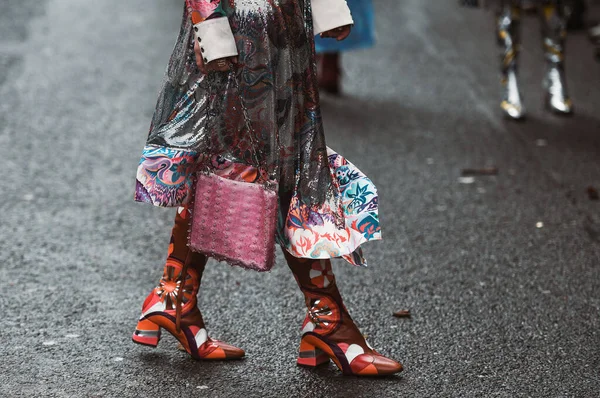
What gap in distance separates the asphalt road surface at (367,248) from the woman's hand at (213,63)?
3.34ft

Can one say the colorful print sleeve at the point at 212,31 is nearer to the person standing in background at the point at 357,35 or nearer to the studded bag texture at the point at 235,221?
the studded bag texture at the point at 235,221

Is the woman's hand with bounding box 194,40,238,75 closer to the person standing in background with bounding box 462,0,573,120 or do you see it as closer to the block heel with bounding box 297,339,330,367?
the block heel with bounding box 297,339,330,367

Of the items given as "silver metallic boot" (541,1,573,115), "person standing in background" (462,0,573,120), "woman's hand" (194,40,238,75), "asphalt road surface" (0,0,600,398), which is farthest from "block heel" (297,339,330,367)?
"silver metallic boot" (541,1,573,115)

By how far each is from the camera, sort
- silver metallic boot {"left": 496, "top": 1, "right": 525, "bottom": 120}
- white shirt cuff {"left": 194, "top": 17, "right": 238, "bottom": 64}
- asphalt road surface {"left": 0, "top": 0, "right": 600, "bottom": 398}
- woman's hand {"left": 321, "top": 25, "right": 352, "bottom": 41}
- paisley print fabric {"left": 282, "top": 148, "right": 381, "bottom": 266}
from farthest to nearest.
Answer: silver metallic boot {"left": 496, "top": 1, "right": 525, "bottom": 120} < asphalt road surface {"left": 0, "top": 0, "right": 600, "bottom": 398} < woman's hand {"left": 321, "top": 25, "right": 352, "bottom": 41} < paisley print fabric {"left": 282, "top": 148, "right": 381, "bottom": 266} < white shirt cuff {"left": 194, "top": 17, "right": 238, "bottom": 64}

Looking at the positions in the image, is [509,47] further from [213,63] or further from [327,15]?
[213,63]

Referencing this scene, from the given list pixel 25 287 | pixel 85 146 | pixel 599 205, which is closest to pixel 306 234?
pixel 25 287

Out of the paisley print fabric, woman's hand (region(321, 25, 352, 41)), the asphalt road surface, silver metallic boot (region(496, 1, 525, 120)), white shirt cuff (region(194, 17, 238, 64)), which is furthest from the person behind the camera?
silver metallic boot (region(496, 1, 525, 120))

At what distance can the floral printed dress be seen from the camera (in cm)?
320

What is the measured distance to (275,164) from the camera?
325 centimetres

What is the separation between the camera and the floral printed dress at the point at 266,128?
3.20 m

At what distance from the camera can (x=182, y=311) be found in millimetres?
3541

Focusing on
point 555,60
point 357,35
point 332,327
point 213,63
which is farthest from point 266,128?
point 555,60

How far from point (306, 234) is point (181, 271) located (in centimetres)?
51

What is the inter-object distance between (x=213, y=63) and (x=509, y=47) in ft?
16.7
